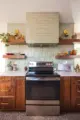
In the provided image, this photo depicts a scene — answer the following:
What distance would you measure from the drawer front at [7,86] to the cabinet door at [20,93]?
0.35 ft

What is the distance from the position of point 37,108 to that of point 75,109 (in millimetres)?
826

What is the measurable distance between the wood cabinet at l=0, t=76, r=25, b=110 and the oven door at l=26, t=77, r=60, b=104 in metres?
0.16

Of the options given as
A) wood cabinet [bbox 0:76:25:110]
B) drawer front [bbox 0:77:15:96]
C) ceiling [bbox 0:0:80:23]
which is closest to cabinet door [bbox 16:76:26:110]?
wood cabinet [bbox 0:76:25:110]

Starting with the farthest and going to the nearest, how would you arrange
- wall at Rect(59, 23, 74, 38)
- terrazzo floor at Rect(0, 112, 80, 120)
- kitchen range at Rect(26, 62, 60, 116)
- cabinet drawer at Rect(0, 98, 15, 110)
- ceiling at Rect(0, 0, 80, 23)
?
wall at Rect(59, 23, 74, 38) < ceiling at Rect(0, 0, 80, 23) < cabinet drawer at Rect(0, 98, 15, 110) < kitchen range at Rect(26, 62, 60, 116) < terrazzo floor at Rect(0, 112, 80, 120)

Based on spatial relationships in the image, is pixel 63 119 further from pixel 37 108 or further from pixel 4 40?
pixel 4 40

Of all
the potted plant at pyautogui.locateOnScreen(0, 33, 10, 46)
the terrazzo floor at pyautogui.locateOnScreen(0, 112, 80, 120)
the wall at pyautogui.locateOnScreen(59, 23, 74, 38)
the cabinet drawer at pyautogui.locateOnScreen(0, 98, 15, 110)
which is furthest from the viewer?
the wall at pyautogui.locateOnScreen(59, 23, 74, 38)

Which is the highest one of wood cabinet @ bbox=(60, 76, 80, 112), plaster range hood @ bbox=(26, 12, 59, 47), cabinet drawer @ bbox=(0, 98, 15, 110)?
plaster range hood @ bbox=(26, 12, 59, 47)

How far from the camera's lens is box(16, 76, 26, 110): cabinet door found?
3262 mm

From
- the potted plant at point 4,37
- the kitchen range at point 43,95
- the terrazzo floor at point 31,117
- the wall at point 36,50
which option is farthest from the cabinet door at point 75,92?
the potted plant at point 4,37

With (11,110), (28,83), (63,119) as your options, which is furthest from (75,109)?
(11,110)

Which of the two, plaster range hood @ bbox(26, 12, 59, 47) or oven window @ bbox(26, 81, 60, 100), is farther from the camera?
plaster range hood @ bbox(26, 12, 59, 47)

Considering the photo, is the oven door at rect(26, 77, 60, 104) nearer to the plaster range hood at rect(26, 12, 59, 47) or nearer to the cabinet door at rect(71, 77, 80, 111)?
the cabinet door at rect(71, 77, 80, 111)

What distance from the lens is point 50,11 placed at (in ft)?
11.7

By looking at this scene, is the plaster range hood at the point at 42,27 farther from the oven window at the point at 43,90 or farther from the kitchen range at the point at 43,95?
the oven window at the point at 43,90
